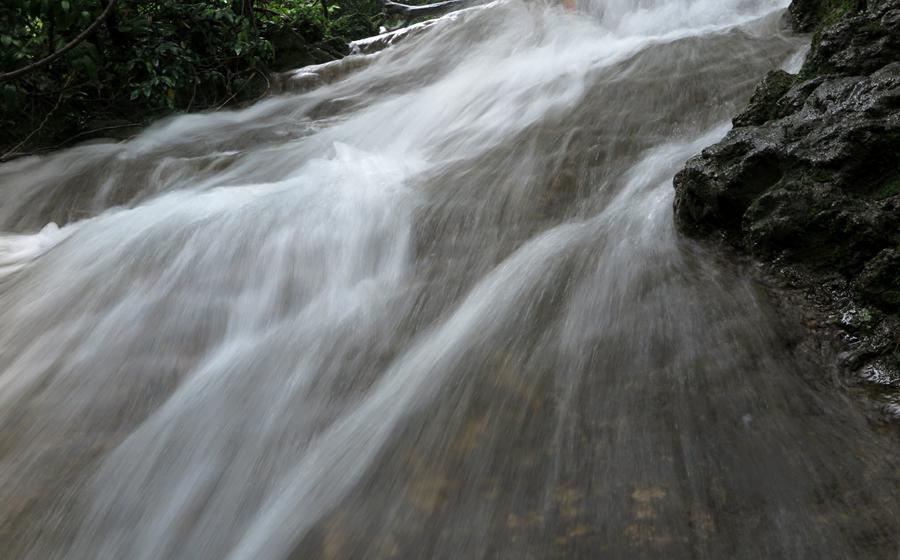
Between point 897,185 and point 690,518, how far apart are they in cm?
156

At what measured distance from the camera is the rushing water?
168 centimetres

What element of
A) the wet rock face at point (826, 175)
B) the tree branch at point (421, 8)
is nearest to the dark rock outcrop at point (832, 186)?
the wet rock face at point (826, 175)

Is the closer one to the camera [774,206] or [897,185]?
[897,185]

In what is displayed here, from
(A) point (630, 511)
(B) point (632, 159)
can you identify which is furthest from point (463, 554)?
(B) point (632, 159)

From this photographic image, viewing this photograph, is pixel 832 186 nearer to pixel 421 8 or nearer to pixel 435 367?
pixel 435 367

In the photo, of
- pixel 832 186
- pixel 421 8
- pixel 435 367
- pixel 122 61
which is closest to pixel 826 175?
pixel 832 186

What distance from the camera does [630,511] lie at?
5.30ft

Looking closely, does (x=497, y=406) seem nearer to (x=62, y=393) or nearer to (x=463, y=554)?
(x=463, y=554)

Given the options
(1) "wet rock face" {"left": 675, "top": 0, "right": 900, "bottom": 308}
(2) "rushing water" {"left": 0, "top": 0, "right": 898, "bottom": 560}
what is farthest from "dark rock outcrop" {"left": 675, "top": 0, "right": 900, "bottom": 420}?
(2) "rushing water" {"left": 0, "top": 0, "right": 898, "bottom": 560}

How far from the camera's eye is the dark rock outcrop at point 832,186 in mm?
2096

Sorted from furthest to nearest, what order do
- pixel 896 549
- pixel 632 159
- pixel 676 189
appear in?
pixel 632 159, pixel 676 189, pixel 896 549

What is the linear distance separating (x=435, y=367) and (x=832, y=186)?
5.56 ft

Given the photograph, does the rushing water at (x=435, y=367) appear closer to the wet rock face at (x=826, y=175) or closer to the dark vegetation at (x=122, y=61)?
the wet rock face at (x=826, y=175)

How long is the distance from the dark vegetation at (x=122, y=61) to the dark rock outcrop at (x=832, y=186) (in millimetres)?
5081
